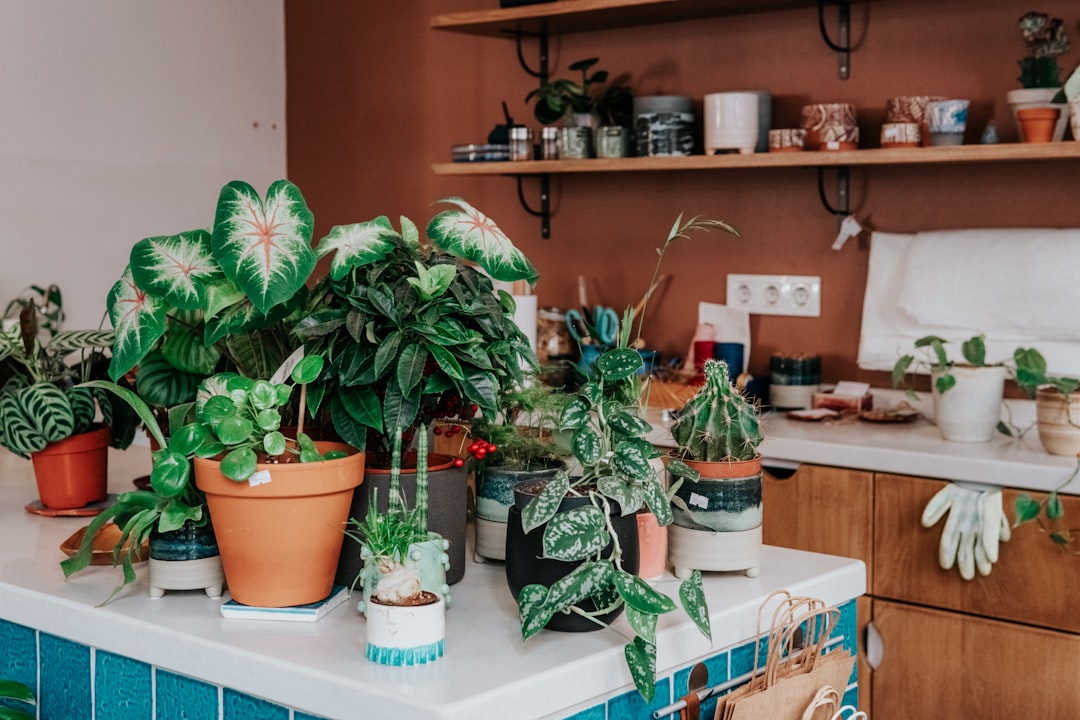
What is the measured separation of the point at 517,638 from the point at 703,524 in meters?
0.30

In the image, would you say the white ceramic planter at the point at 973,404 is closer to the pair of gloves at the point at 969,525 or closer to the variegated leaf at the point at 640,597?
the pair of gloves at the point at 969,525

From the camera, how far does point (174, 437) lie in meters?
1.35

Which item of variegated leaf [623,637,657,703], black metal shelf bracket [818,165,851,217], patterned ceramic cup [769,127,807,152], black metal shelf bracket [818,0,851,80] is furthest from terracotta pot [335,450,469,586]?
Result: black metal shelf bracket [818,0,851,80]

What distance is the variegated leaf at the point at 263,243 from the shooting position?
4.30ft

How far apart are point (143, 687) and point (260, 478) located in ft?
0.90

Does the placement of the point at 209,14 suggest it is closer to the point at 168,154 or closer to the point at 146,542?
the point at 168,154

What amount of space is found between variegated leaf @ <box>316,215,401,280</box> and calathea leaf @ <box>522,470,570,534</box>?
1.08 ft

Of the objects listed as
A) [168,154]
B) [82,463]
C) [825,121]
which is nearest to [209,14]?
[168,154]

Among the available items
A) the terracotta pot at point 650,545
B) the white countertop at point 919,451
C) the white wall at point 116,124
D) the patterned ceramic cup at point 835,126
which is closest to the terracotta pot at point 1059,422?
the white countertop at point 919,451

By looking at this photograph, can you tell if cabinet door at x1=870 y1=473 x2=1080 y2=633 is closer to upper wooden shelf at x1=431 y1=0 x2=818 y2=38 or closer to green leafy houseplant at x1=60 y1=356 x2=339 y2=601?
upper wooden shelf at x1=431 y1=0 x2=818 y2=38

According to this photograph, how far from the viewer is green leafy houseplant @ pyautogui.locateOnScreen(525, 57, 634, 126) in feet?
11.2

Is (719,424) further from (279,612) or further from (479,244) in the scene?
(279,612)

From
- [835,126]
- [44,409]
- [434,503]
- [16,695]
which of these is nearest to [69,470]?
[44,409]

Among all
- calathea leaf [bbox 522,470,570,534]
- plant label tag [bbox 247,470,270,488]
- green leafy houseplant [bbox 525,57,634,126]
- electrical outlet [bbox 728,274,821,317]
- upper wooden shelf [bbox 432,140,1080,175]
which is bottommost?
calathea leaf [bbox 522,470,570,534]
